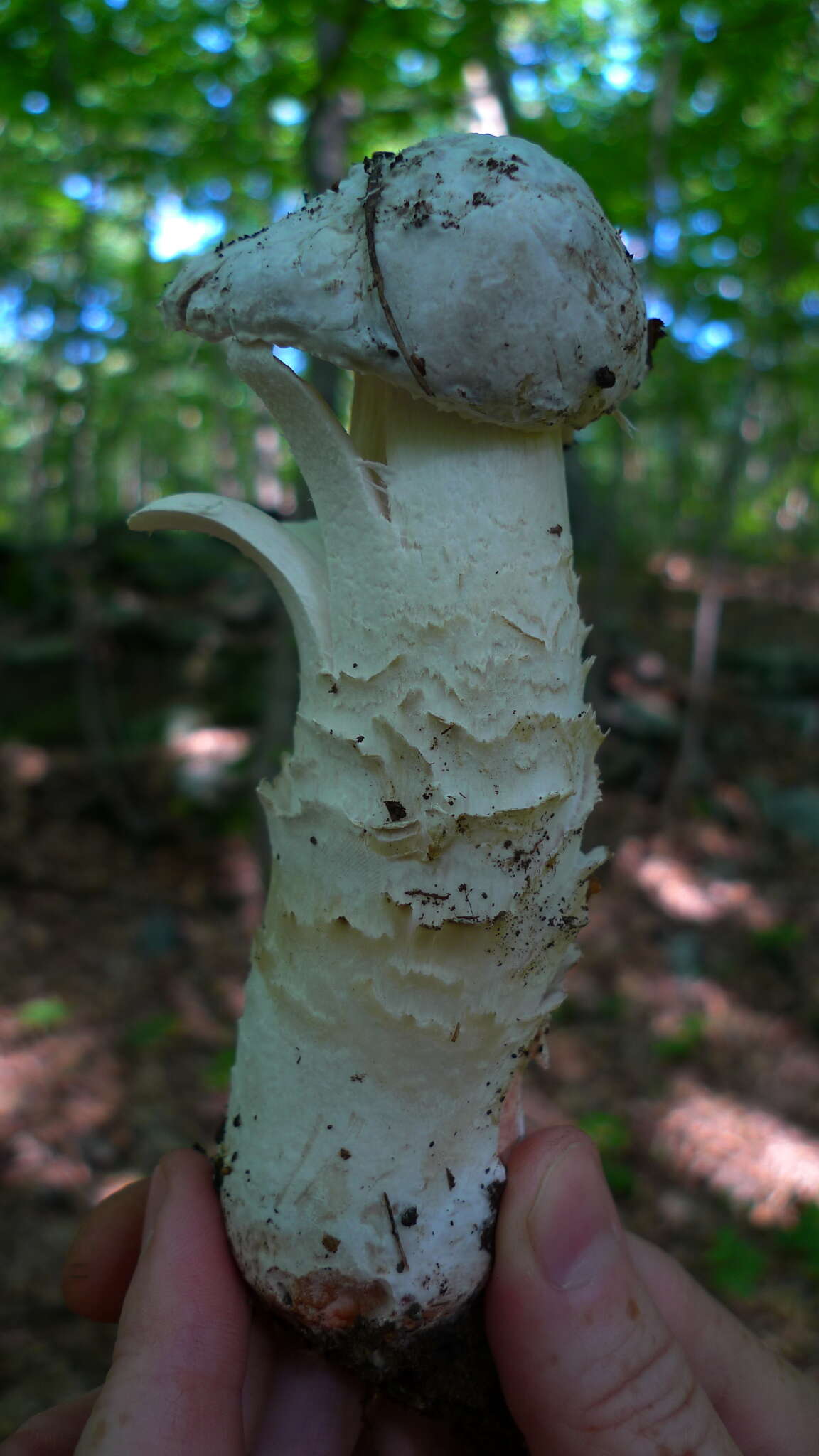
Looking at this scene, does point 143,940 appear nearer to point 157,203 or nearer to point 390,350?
point 390,350

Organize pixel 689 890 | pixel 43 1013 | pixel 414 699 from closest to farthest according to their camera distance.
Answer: pixel 414 699 < pixel 43 1013 < pixel 689 890

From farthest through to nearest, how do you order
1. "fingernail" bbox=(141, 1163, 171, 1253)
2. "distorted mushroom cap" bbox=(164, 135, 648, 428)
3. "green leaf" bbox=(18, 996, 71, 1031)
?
"green leaf" bbox=(18, 996, 71, 1031), "fingernail" bbox=(141, 1163, 171, 1253), "distorted mushroom cap" bbox=(164, 135, 648, 428)

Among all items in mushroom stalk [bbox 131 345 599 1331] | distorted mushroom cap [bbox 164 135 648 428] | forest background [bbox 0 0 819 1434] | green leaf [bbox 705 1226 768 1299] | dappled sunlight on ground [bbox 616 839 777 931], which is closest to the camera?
distorted mushroom cap [bbox 164 135 648 428]

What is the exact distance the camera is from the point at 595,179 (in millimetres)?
3668

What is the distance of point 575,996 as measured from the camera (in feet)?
12.6

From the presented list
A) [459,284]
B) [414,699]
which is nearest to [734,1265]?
[414,699]

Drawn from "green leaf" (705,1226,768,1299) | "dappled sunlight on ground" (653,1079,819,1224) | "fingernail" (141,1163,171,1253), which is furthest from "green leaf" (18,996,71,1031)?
"green leaf" (705,1226,768,1299)

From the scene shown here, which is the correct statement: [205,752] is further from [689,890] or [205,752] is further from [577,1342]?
[577,1342]

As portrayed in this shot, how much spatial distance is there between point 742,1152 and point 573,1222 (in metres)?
2.16

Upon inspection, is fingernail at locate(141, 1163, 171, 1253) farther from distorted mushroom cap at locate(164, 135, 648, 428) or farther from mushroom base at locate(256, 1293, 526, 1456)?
distorted mushroom cap at locate(164, 135, 648, 428)

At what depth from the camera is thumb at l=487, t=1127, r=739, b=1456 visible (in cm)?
118

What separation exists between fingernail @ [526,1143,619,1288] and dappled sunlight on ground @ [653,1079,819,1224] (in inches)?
75.4

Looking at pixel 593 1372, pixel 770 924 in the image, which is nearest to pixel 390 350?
pixel 593 1372

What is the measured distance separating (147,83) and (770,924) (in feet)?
17.1
